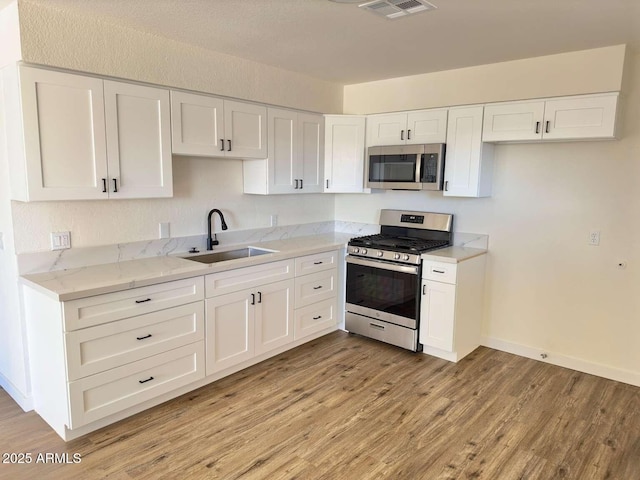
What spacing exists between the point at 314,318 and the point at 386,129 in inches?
76.0

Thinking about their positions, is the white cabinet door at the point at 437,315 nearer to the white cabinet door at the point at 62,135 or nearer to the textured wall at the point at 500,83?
the textured wall at the point at 500,83

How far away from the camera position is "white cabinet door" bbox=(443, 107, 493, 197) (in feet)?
11.9

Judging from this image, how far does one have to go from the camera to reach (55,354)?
2.46 m

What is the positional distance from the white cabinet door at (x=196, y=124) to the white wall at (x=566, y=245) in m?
1.80

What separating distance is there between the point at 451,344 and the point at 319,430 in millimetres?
1455

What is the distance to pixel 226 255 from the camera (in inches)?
146

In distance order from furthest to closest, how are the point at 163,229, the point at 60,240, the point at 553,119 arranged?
the point at 163,229, the point at 553,119, the point at 60,240

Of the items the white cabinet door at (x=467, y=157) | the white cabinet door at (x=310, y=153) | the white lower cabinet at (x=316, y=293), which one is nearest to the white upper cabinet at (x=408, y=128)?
the white cabinet door at (x=467, y=157)

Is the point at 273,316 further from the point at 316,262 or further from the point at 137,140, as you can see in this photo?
the point at 137,140

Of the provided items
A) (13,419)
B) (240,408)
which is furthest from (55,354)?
(240,408)

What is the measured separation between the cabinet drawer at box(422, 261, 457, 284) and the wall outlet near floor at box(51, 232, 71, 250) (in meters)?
2.69

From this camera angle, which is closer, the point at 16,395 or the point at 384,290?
the point at 16,395

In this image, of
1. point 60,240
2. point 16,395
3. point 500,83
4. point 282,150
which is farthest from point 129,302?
point 500,83

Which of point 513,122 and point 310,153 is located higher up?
point 513,122
